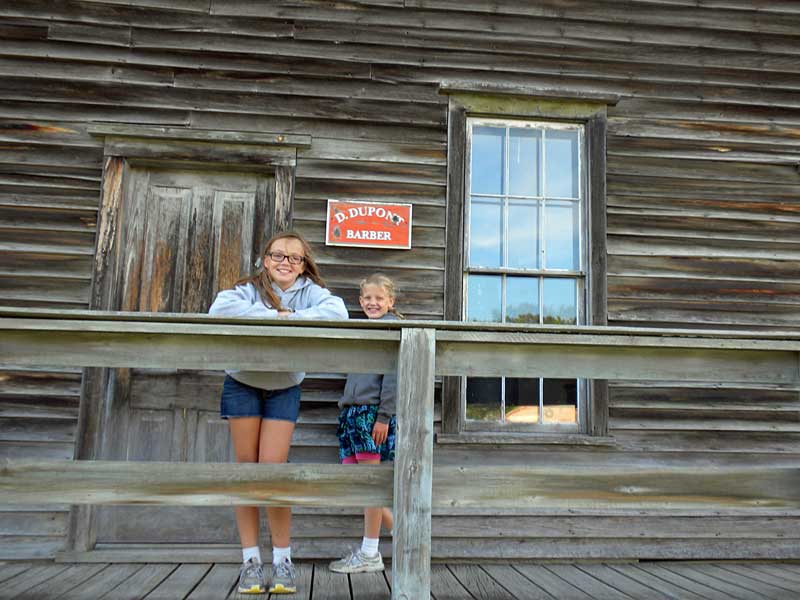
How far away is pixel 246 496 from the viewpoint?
2619 mm

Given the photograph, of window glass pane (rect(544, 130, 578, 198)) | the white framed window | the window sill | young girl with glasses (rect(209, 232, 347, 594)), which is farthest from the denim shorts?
window glass pane (rect(544, 130, 578, 198))

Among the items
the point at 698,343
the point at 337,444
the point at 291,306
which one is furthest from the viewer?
the point at 337,444

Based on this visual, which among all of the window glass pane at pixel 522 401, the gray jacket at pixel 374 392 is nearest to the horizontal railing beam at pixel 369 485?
the gray jacket at pixel 374 392

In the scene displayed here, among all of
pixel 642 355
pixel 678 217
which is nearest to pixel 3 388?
pixel 642 355

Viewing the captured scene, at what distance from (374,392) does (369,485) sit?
1.11 meters

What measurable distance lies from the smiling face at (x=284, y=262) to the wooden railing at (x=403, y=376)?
0.64 metres

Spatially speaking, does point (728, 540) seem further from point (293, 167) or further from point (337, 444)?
point (293, 167)

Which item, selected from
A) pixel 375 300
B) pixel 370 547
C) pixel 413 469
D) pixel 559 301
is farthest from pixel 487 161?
pixel 413 469

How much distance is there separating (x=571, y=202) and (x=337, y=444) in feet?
7.42

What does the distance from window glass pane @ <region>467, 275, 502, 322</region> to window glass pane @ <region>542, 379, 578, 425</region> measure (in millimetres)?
572

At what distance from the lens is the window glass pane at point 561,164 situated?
16.0ft

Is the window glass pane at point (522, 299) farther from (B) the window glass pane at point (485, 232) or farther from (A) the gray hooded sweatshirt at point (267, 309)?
(A) the gray hooded sweatshirt at point (267, 309)

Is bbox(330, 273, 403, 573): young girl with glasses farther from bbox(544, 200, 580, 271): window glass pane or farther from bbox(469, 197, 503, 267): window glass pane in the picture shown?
bbox(544, 200, 580, 271): window glass pane

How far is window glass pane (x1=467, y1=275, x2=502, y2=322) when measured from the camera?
464 centimetres
